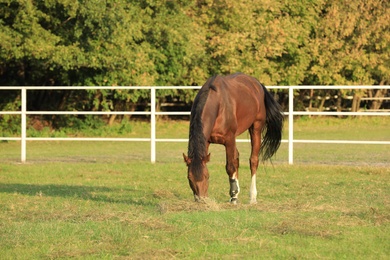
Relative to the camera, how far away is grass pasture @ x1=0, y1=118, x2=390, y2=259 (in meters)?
7.34

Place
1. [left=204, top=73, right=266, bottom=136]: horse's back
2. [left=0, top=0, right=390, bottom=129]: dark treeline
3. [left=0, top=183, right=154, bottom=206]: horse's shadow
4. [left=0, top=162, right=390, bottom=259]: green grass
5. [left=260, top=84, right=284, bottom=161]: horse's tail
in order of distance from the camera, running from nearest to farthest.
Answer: [left=0, top=162, right=390, bottom=259]: green grass, [left=204, top=73, right=266, bottom=136]: horse's back, [left=0, top=183, right=154, bottom=206]: horse's shadow, [left=260, top=84, right=284, bottom=161]: horse's tail, [left=0, top=0, right=390, bottom=129]: dark treeline

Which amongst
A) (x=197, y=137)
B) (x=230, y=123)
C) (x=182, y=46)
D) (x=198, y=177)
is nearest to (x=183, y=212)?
(x=198, y=177)

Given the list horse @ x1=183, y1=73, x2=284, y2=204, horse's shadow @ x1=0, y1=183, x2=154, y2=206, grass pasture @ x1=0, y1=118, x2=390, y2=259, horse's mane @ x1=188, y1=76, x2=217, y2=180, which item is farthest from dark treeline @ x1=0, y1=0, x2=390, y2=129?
horse's mane @ x1=188, y1=76, x2=217, y2=180

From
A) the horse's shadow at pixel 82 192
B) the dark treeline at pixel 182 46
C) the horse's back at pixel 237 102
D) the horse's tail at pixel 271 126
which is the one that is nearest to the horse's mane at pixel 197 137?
the horse's back at pixel 237 102

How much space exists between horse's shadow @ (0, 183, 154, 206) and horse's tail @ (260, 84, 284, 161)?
79.9 inches

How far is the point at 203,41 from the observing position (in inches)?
1153

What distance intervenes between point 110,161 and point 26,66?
11221 mm

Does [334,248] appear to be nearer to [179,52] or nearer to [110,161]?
[110,161]

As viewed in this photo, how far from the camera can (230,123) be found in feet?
35.7

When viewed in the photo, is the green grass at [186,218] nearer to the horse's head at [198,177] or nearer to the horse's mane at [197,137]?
the horse's head at [198,177]

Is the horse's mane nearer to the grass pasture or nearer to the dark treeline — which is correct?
the grass pasture

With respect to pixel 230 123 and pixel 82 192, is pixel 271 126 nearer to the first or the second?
pixel 230 123

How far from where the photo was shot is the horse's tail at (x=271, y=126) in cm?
1218

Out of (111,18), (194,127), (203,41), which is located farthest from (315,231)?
(203,41)
